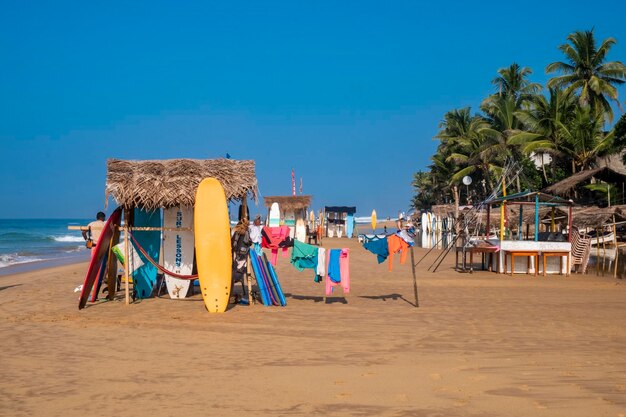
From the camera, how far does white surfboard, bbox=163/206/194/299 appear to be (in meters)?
11.4

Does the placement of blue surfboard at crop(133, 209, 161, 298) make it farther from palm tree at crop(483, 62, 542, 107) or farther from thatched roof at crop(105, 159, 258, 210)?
palm tree at crop(483, 62, 542, 107)

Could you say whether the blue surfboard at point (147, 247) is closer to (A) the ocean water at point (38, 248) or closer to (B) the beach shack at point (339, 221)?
(A) the ocean water at point (38, 248)

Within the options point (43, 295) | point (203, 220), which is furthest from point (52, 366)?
point (43, 295)

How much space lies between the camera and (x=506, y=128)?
118 feet

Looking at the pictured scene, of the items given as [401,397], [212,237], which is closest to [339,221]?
[212,237]

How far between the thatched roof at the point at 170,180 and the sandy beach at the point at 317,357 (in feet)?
6.17

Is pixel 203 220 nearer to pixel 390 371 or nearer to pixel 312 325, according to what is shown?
pixel 312 325

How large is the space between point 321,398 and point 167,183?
6.42m

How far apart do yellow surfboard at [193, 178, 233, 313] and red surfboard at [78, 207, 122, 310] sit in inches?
69.7

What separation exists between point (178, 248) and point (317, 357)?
5.20 metres

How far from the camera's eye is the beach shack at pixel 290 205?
1428 inches

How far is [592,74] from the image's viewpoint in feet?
108

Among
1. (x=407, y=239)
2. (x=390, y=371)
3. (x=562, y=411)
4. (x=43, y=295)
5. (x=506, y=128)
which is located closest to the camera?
(x=562, y=411)

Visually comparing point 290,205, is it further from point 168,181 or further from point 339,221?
point 168,181
